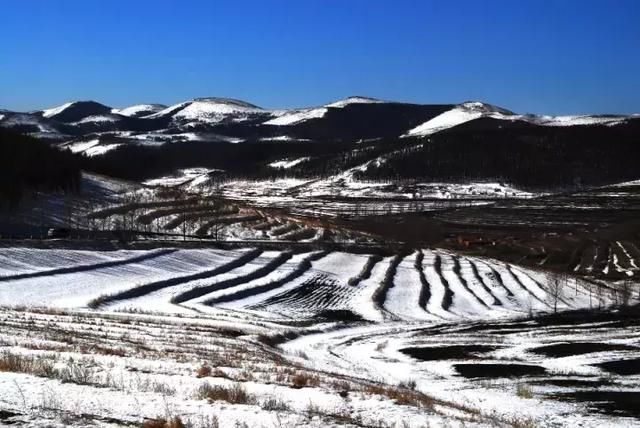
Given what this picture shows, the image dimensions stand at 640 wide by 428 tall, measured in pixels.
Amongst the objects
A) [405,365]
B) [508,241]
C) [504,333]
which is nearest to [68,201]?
[508,241]

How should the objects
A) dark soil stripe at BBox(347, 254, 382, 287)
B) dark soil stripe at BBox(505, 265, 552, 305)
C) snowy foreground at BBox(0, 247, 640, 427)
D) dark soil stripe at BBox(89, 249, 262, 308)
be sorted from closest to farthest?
snowy foreground at BBox(0, 247, 640, 427), dark soil stripe at BBox(89, 249, 262, 308), dark soil stripe at BBox(505, 265, 552, 305), dark soil stripe at BBox(347, 254, 382, 287)

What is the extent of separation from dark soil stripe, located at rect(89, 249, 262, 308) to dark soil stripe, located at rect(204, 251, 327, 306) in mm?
4999

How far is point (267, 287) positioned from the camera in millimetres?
56625

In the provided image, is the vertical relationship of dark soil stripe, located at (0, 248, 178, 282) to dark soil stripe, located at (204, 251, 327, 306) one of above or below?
above

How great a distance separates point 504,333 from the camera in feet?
132

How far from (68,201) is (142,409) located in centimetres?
9672

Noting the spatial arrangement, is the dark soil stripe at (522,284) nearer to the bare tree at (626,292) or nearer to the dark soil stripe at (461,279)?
the dark soil stripe at (461,279)

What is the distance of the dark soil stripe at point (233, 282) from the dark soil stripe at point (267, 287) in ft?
6.26

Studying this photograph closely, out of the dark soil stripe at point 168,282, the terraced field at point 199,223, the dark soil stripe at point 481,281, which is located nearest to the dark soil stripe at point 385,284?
the dark soil stripe at point 481,281

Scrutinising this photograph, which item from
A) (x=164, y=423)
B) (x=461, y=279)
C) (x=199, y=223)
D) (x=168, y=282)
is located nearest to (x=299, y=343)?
(x=168, y=282)

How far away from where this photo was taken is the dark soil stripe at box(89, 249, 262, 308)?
145 feet

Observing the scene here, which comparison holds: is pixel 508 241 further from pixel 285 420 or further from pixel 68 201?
pixel 285 420

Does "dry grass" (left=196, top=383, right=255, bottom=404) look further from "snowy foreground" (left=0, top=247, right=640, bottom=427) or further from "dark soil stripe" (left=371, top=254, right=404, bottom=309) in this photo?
"dark soil stripe" (left=371, top=254, right=404, bottom=309)

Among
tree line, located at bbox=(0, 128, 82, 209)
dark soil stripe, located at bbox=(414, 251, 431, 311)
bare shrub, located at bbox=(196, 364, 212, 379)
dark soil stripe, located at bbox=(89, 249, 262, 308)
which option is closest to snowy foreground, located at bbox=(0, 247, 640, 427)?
bare shrub, located at bbox=(196, 364, 212, 379)
